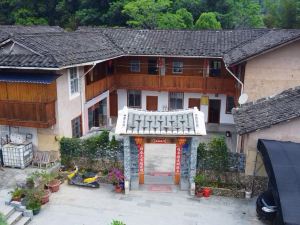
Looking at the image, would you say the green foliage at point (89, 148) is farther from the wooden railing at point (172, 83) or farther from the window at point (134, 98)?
the window at point (134, 98)

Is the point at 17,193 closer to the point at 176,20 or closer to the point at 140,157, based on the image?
the point at 140,157

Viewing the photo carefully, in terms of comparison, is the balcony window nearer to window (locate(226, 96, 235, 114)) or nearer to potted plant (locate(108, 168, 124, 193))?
window (locate(226, 96, 235, 114))

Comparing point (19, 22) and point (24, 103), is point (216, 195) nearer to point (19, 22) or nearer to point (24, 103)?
point (24, 103)

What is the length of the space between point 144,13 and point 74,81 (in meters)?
28.1

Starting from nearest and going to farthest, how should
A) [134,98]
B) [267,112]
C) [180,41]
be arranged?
[267,112] < [180,41] < [134,98]

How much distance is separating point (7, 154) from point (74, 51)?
6.99 metres

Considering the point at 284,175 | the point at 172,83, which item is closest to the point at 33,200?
the point at 284,175

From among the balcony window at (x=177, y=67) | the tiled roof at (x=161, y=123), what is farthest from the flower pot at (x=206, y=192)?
the balcony window at (x=177, y=67)

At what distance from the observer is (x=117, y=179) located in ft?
56.9

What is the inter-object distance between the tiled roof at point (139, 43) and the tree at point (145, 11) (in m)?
17.1

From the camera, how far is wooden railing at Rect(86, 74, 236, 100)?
26.0 m

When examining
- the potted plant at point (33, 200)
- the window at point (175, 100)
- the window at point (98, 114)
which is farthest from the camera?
the window at point (175, 100)

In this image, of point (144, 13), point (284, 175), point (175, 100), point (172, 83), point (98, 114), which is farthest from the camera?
point (144, 13)

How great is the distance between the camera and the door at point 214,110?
27.8 meters
